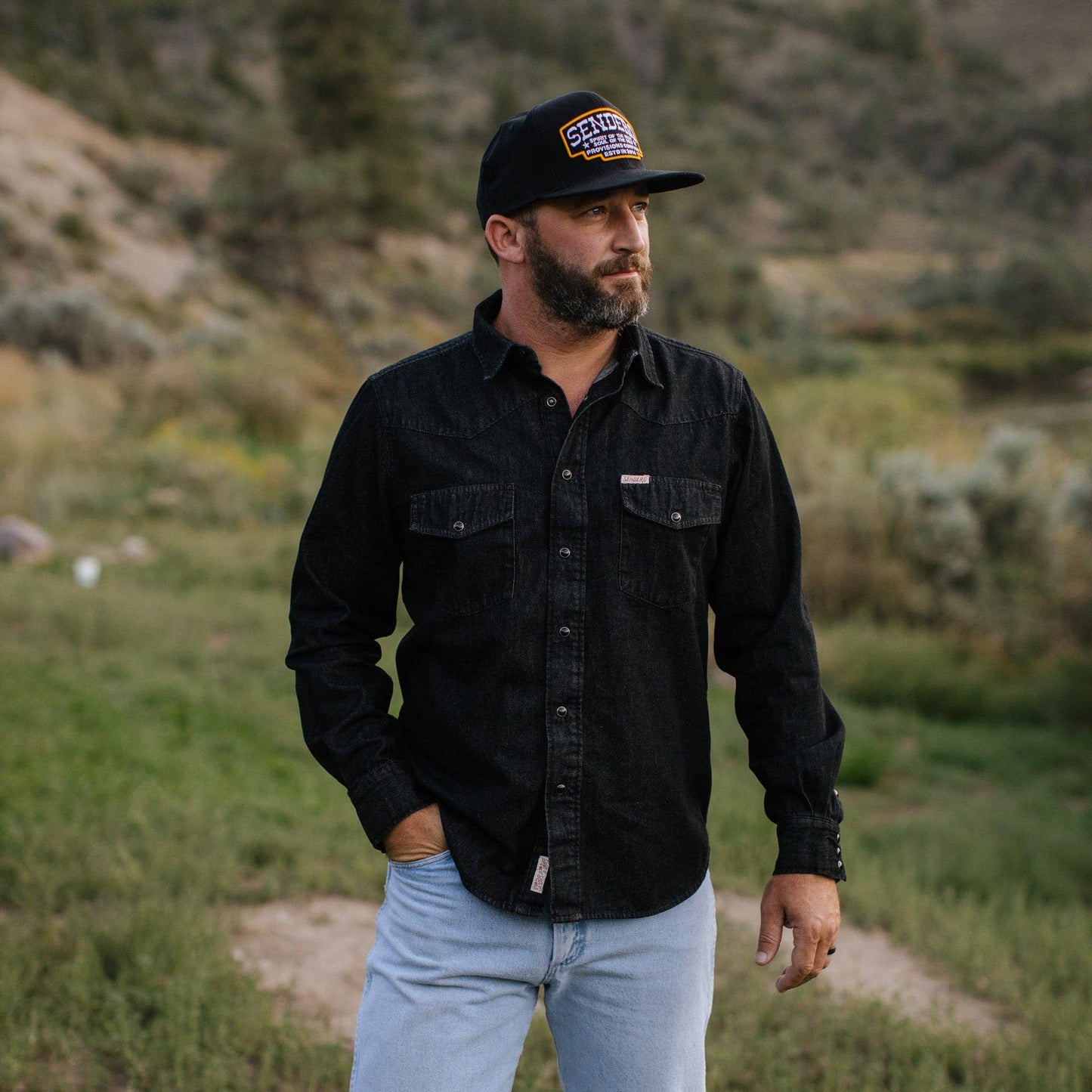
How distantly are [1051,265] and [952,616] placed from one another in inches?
1318

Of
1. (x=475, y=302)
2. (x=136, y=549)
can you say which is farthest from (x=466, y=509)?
(x=475, y=302)

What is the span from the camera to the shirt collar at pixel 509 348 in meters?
2.01

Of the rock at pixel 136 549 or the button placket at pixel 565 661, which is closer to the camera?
the button placket at pixel 565 661

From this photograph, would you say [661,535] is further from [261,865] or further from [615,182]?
[261,865]

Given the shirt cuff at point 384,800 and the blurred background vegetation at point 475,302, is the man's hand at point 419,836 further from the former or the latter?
the blurred background vegetation at point 475,302

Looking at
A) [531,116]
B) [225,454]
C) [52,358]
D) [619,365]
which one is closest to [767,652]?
[619,365]

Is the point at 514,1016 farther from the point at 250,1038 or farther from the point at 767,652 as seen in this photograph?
the point at 250,1038

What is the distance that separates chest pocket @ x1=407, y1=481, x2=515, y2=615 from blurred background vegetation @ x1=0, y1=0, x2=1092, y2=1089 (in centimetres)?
180

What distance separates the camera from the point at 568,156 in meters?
1.91

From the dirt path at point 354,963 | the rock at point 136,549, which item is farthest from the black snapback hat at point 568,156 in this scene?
the rock at point 136,549

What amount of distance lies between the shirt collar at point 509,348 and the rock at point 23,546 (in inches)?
330

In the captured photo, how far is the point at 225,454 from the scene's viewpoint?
1279cm

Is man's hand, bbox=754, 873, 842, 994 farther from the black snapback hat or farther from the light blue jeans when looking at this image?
the black snapback hat

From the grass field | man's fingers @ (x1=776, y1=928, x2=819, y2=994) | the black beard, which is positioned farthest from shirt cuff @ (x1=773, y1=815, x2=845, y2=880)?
the grass field
